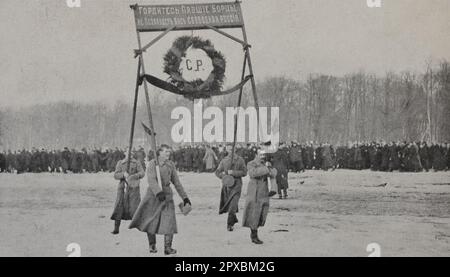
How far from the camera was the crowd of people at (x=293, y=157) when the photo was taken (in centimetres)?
2136

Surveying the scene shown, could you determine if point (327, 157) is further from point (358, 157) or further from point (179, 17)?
point (179, 17)

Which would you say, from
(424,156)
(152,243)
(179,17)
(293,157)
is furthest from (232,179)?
(424,156)

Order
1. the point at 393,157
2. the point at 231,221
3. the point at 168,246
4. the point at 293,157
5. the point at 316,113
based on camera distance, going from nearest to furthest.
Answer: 1. the point at 168,246
2. the point at 231,221
3. the point at 316,113
4. the point at 293,157
5. the point at 393,157

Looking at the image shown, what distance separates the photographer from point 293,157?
67.9 ft

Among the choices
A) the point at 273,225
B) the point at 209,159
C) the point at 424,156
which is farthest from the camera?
the point at 209,159

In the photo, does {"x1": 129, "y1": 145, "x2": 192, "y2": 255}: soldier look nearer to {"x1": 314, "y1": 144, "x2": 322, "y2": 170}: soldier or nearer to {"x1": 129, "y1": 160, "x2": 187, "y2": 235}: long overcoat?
{"x1": 129, "y1": 160, "x2": 187, "y2": 235}: long overcoat

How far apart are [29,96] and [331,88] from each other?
899 cm

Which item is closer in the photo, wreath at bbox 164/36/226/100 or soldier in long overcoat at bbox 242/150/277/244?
soldier in long overcoat at bbox 242/150/277/244

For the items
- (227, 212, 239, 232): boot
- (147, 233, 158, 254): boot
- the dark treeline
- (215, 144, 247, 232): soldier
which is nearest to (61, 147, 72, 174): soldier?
the dark treeline

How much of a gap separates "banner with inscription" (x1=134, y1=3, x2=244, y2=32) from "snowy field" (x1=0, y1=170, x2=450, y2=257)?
360 cm

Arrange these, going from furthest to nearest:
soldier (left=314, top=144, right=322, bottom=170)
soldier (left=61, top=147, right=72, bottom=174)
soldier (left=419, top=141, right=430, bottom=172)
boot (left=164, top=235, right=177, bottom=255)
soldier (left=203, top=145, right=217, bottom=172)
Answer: soldier (left=61, top=147, right=72, bottom=174) → soldier (left=314, top=144, right=322, bottom=170) → soldier (left=203, top=145, right=217, bottom=172) → soldier (left=419, top=141, right=430, bottom=172) → boot (left=164, top=235, right=177, bottom=255)

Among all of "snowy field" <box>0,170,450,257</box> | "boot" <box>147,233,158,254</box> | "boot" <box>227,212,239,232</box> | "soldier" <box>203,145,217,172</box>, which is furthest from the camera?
"soldier" <box>203,145,217,172</box>

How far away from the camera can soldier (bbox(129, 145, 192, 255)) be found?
8.88 meters

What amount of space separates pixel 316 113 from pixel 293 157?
1.72m
